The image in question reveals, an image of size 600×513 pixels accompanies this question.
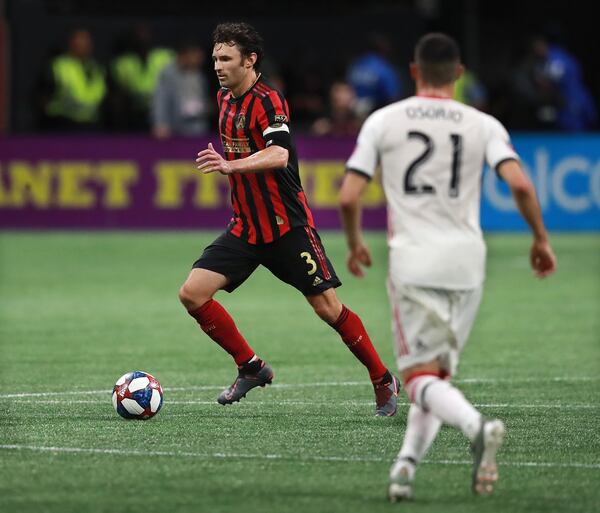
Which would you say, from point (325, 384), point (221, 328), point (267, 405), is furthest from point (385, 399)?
point (325, 384)

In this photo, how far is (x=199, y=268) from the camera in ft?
28.3

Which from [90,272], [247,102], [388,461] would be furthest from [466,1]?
[388,461]

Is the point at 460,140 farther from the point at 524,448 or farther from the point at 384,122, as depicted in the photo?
the point at 524,448

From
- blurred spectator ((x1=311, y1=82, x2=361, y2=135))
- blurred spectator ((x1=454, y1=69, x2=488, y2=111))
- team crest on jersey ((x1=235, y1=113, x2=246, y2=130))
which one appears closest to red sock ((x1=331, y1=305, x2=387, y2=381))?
A: team crest on jersey ((x1=235, y1=113, x2=246, y2=130))

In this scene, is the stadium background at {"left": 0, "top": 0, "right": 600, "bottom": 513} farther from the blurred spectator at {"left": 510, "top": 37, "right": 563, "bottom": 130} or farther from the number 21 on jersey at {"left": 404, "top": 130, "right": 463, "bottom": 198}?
the number 21 on jersey at {"left": 404, "top": 130, "right": 463, "bottom": 198}

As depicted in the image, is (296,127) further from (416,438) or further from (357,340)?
(416,438)

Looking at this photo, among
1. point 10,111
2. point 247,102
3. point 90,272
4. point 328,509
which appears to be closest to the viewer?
point 328,509

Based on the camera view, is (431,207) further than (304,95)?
No

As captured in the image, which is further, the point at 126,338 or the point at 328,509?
the point at 126,338

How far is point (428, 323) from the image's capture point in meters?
6.39

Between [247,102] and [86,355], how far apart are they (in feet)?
11.0

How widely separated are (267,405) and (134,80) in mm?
14169

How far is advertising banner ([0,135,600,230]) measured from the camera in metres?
20.5

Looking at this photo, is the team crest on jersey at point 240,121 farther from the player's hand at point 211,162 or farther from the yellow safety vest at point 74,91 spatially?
the yellow safety vest at point 74,91
